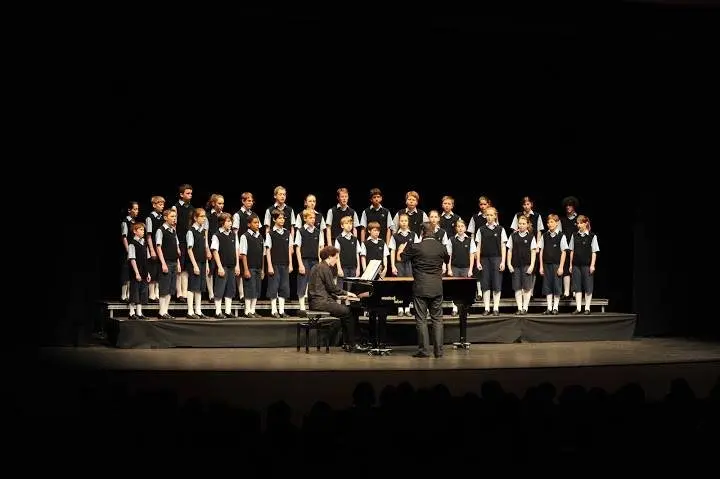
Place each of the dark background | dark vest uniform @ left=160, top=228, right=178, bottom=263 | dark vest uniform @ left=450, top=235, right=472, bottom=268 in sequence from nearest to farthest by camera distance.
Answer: the dark background < dark vest uniform @ left=160, top=228, right=178, bottom=263 < dark vest uniform @ left=450, top=235, right=472, bottom=268

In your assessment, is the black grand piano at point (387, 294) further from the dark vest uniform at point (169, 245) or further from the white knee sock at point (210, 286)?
the dark vest uniform at point (169, 245)

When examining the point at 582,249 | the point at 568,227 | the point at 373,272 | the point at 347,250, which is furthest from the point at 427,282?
the point at 568,227

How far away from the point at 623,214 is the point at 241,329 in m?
6.73

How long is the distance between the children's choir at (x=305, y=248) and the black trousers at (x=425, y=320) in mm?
1010

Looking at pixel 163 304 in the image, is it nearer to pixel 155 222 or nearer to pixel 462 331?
pixel 155 222

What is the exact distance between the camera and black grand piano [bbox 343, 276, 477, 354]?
12719 mm

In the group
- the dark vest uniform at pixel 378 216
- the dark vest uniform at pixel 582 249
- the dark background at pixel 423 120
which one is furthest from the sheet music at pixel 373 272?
the dark vest uniform at pixel 582 249

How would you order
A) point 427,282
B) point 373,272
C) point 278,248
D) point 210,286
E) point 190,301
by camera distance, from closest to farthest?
1. point 427,282
2. point 373,272
3. point 190,301
4. point 278,248
5. point 210,286

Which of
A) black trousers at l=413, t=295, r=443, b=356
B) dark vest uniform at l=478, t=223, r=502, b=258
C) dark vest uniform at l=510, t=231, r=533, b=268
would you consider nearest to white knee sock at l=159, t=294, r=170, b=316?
black trousers at l=413, t=295, r=443, b=356

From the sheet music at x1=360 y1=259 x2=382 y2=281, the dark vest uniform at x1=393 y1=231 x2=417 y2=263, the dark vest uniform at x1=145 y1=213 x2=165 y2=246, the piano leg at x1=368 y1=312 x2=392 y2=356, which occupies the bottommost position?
the piano leg at x1=368 y1=312 x2=392 y2=356

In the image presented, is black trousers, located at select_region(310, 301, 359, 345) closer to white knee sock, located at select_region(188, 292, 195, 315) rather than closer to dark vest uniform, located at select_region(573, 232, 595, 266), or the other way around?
white knee sock, located at select_region(188, 292, 195, 315)

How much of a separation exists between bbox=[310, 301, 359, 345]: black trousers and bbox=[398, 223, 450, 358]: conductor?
3.37 feet

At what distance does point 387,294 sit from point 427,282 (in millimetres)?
592

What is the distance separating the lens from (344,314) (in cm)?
1325
